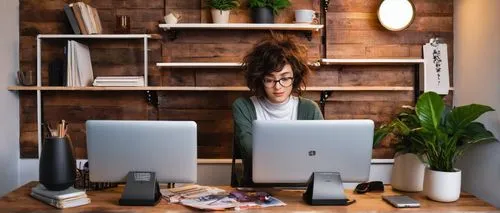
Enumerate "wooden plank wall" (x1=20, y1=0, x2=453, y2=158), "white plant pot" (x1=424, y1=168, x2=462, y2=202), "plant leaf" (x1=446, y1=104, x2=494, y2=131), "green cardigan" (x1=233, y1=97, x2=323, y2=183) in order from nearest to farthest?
"white plant pot" (x1=424, y1=168, x2=462, y2=202)
"plant leaf" (x1=446, y1=104, x2=494, y2=131)
"green cardigan" (x1=233, y1=97, x2=323, y2=183)
"wooden plank wall" (x1=20, y1=0, x2=453, y2=158)

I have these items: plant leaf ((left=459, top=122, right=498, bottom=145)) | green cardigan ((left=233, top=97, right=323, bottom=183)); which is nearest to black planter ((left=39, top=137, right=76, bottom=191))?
green cardigan ((left=233, top=97, right=323, bottom=183))

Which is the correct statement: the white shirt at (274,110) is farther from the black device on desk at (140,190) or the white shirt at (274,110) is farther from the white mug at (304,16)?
the black device on desk at (140,190)

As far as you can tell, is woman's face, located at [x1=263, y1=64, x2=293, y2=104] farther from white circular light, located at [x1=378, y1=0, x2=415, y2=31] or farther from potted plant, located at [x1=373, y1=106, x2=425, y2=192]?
white circular light, located at [x1=378, y1=0, x2=415, y2=31]

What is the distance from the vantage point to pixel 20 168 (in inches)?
125

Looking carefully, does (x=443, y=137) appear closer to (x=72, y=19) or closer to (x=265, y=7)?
(x=265, y=7)

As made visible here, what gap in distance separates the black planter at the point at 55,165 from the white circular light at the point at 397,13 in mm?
2122

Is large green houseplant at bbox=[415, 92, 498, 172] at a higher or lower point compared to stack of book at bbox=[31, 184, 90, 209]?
higher

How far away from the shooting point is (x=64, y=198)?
1.79 meters

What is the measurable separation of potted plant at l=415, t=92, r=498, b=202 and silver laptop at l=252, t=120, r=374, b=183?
0.32 m

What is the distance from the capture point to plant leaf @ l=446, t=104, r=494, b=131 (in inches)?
85.4

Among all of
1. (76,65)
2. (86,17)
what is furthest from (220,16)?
(76,65)

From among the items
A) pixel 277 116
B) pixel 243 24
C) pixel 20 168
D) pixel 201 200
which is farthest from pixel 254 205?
pixel 20 168

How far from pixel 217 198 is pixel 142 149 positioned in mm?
352

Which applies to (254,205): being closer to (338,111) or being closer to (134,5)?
(338,111)
